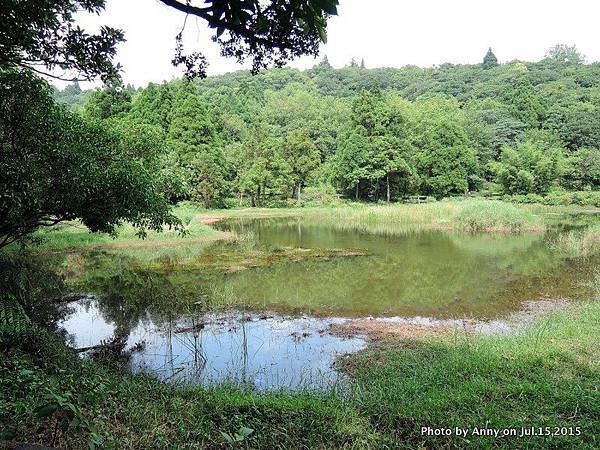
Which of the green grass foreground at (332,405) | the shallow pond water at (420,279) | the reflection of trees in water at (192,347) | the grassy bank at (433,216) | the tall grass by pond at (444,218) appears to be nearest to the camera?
the green grass foreground at (332,405)

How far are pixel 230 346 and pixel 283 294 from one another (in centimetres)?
396

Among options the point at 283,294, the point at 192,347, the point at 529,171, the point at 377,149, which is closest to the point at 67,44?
the point at 192,347

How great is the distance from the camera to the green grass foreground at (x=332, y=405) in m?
3.50

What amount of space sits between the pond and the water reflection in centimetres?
2

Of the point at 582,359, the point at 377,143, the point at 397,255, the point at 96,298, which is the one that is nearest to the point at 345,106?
the point at 377,143

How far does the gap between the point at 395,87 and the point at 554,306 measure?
89935 mm

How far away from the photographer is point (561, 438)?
357 cm

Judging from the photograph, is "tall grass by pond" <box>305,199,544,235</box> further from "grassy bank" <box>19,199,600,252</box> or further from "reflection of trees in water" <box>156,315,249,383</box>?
"reflection of trees in water" <box>156,315,249,383</box>

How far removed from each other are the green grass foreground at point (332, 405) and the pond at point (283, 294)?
129 centimetres

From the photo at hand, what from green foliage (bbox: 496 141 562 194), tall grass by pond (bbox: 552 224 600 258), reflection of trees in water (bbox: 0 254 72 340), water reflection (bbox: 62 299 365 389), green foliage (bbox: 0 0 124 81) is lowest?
tall grass by pond (bbox: 552 224 600 258)

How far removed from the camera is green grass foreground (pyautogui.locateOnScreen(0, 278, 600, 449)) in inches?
138

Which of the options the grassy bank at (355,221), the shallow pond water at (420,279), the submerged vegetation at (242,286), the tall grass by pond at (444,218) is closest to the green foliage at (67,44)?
the submerged vegetation at (242,286)

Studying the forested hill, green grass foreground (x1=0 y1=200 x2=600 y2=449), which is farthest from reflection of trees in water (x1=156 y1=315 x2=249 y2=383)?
the forested hill

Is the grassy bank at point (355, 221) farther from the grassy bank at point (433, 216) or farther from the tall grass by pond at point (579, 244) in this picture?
the tall grass by pond at point (579, 244)
